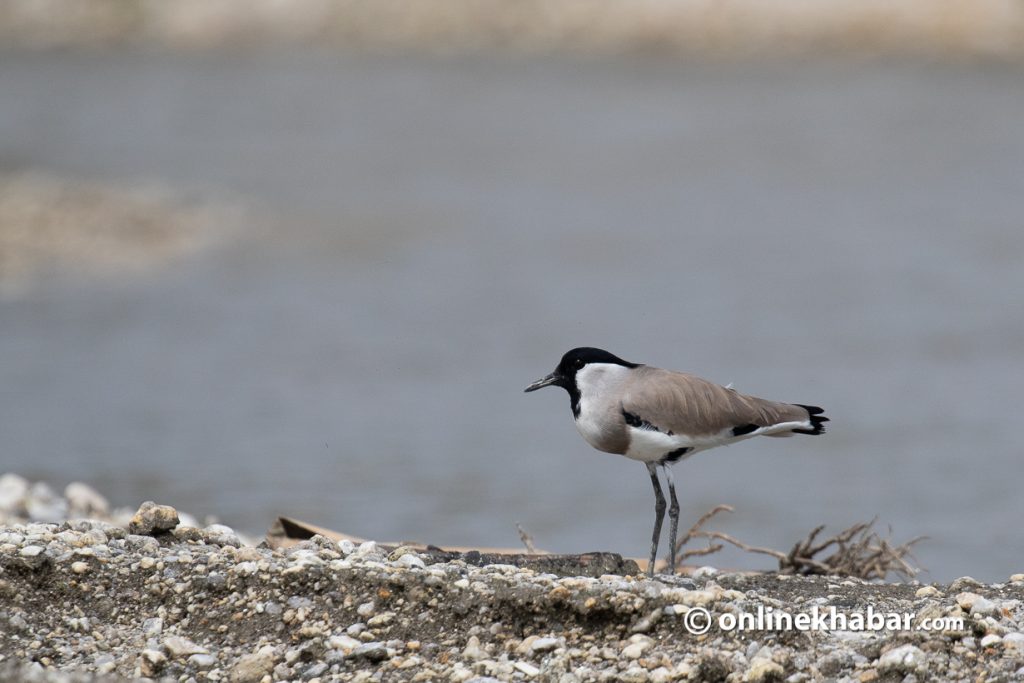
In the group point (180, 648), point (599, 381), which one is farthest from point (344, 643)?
point (599, 381)

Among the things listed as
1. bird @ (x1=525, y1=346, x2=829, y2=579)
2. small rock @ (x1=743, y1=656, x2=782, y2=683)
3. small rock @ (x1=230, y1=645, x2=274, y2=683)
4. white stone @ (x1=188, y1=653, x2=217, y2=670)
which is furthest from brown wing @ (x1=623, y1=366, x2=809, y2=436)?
white stone @ (x1=188, y1=653, x2=217, y2=670)

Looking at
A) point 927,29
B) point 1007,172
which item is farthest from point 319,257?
point 927,29

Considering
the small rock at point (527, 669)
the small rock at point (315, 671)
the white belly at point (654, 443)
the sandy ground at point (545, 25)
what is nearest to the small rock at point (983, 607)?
the white belly at point (654, 443)

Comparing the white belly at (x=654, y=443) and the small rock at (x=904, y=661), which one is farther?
the white belly at (x=654, y=443)

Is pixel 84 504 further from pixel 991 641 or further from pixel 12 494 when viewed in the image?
pixel 991 641

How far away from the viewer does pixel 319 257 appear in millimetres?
17641

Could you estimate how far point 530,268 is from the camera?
16688mm

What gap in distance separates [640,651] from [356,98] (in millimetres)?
24470

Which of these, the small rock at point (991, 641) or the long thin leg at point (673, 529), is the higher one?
the long thin leg at point (673, 529)

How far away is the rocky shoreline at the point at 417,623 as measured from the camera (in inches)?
189

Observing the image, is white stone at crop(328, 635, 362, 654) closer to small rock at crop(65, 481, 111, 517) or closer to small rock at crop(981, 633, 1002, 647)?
small rock at crop(981, 633, 1002, 647)

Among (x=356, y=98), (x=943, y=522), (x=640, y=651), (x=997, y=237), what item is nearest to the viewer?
(x=640, y=651)

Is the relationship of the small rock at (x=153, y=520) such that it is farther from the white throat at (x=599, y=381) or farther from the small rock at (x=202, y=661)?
the white throat at (x=599, y=381)

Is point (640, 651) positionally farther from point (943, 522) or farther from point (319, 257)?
point (319, 257)
